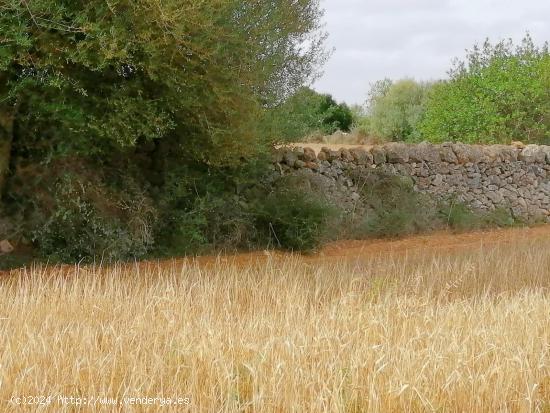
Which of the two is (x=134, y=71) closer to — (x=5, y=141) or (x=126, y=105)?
(x=126, y=105)

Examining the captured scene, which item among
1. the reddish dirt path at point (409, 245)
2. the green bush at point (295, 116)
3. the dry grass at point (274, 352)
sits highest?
the green bush at point (295, 116)

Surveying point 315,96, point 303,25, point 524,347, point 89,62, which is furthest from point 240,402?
point 315,96

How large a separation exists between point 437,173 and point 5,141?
959 cm

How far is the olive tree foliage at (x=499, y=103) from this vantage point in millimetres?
22641

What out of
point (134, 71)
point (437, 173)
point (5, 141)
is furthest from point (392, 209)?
point (5, 141)

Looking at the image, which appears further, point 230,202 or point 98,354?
point 230,202

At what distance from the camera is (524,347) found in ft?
16.7

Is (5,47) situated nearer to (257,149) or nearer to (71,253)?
(71,253)

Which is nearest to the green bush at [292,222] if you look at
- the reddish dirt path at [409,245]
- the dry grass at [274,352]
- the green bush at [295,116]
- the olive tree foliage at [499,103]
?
the reddish dirt path at [409,245]

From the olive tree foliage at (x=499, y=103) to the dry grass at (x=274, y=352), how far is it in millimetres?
16664

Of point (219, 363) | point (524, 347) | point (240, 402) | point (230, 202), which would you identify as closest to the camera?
point (240, 402)

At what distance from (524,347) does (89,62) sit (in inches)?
230

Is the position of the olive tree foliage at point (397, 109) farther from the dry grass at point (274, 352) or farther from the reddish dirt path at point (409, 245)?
the dry grass at point (274, 352)

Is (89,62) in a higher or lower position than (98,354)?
higher
